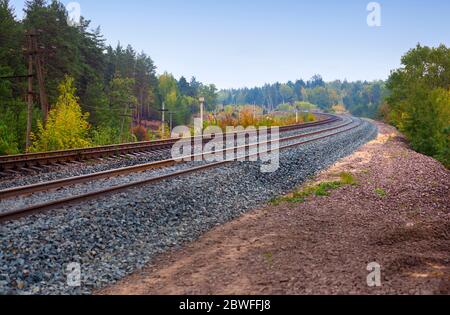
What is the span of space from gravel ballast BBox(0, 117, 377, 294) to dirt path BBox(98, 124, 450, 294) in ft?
1.30

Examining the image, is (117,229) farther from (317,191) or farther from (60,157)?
(60,157)

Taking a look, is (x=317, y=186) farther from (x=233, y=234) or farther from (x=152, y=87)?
(x=152, y=87)

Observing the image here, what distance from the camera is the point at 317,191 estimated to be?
11117 millimetres

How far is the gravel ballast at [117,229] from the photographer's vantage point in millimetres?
5668

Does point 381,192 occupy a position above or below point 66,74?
below

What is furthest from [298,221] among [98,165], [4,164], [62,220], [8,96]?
[8,96]

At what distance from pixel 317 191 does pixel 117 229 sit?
596 cm

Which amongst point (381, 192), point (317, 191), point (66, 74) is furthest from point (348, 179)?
point (66, 74)

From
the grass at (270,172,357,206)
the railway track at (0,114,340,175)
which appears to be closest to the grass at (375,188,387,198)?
the grass at (270,172,357,206)

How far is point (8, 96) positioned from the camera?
3306 centimetres

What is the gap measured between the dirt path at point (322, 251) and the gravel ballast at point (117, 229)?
397 mm

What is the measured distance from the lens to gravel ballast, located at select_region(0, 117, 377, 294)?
223 inches

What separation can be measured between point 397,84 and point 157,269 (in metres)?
50.3

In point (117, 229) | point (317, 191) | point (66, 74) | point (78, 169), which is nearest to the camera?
point (117, 229)
